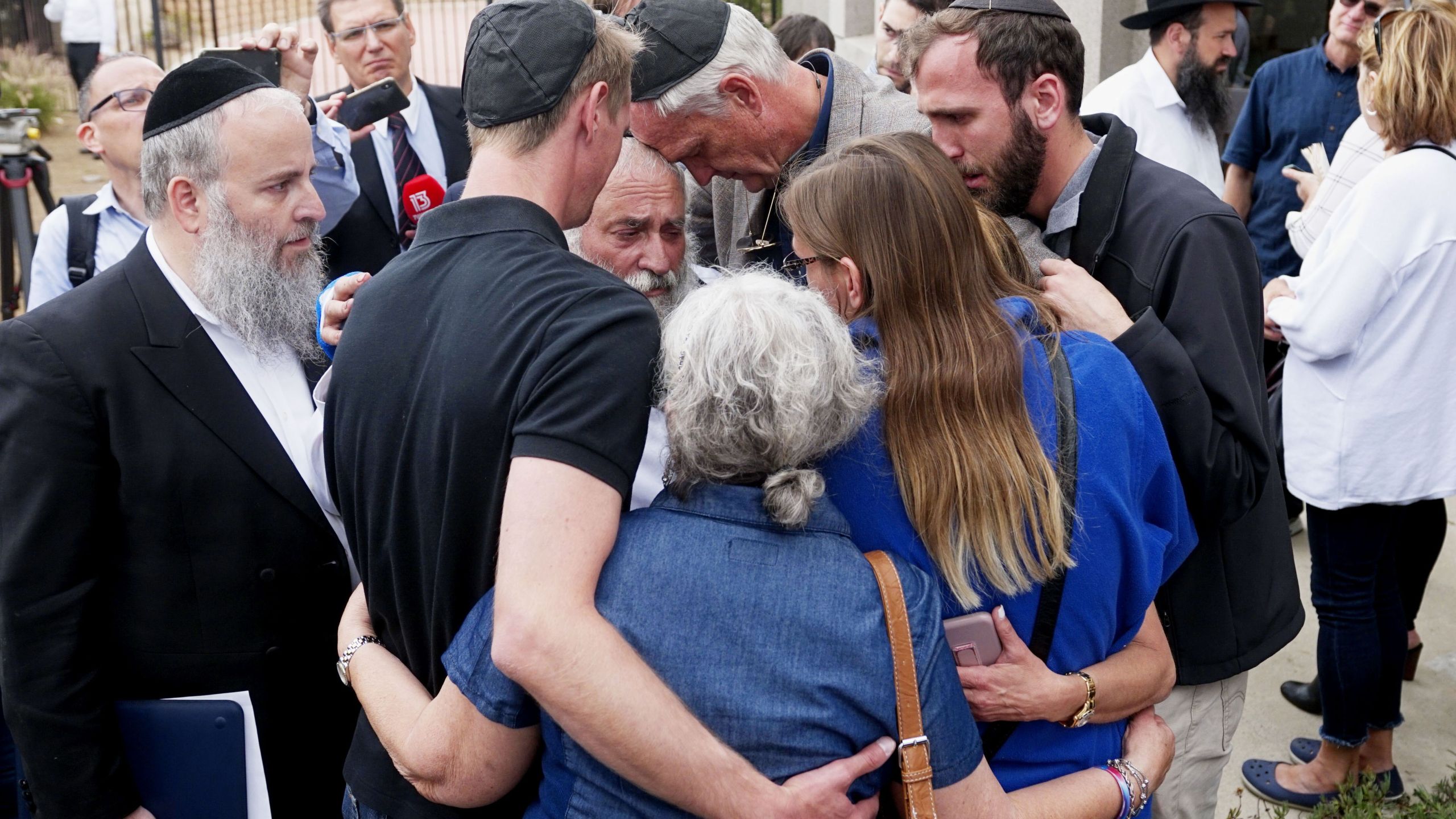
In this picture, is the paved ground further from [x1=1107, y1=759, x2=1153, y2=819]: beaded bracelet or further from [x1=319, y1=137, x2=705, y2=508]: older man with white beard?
[x1=319, y1=137, x2=705, y2=508]: older man with white beard

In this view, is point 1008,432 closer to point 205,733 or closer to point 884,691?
point 884,691

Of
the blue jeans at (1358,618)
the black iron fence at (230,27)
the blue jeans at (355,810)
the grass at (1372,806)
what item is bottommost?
the black iron fence at (230,27)

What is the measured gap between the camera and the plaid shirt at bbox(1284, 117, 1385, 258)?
347 cm

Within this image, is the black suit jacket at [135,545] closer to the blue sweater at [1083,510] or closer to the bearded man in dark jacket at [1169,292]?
the blue sweater at [1083,510]

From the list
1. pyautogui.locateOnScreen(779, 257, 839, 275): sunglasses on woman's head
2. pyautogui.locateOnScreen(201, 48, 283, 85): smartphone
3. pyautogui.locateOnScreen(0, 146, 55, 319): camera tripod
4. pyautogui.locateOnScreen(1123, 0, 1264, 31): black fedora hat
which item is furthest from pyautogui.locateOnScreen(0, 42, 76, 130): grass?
pyautogui.locateOnScreen(779, 257, 839, 275): sunglasses on woman's head

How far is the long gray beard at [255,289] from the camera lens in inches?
89.4

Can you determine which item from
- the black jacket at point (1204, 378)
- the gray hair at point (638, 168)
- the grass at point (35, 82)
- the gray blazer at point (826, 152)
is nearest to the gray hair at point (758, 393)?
the black jacket at point (1204, 378)

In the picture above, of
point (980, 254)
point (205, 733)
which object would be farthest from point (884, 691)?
point (205, 733)

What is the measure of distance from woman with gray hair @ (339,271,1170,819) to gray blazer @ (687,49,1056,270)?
94 centimetres

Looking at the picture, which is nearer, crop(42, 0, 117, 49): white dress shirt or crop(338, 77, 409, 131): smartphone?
crop(338, 77, 409, 131): smartphone

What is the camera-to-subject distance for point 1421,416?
10.4ft

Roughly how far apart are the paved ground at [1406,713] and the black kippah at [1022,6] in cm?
232

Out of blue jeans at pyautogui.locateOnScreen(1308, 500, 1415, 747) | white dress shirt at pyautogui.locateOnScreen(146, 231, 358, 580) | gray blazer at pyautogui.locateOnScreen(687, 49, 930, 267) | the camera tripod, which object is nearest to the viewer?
white dress shirt at pyautogui.locateOnScreen(146, 231, 358, 580)

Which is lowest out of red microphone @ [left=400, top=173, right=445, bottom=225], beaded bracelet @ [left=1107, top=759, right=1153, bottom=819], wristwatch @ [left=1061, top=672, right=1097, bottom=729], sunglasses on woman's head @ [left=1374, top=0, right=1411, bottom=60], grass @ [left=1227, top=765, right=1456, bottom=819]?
grass @ [left=1227, top=765, right=1456, bottom=819]
